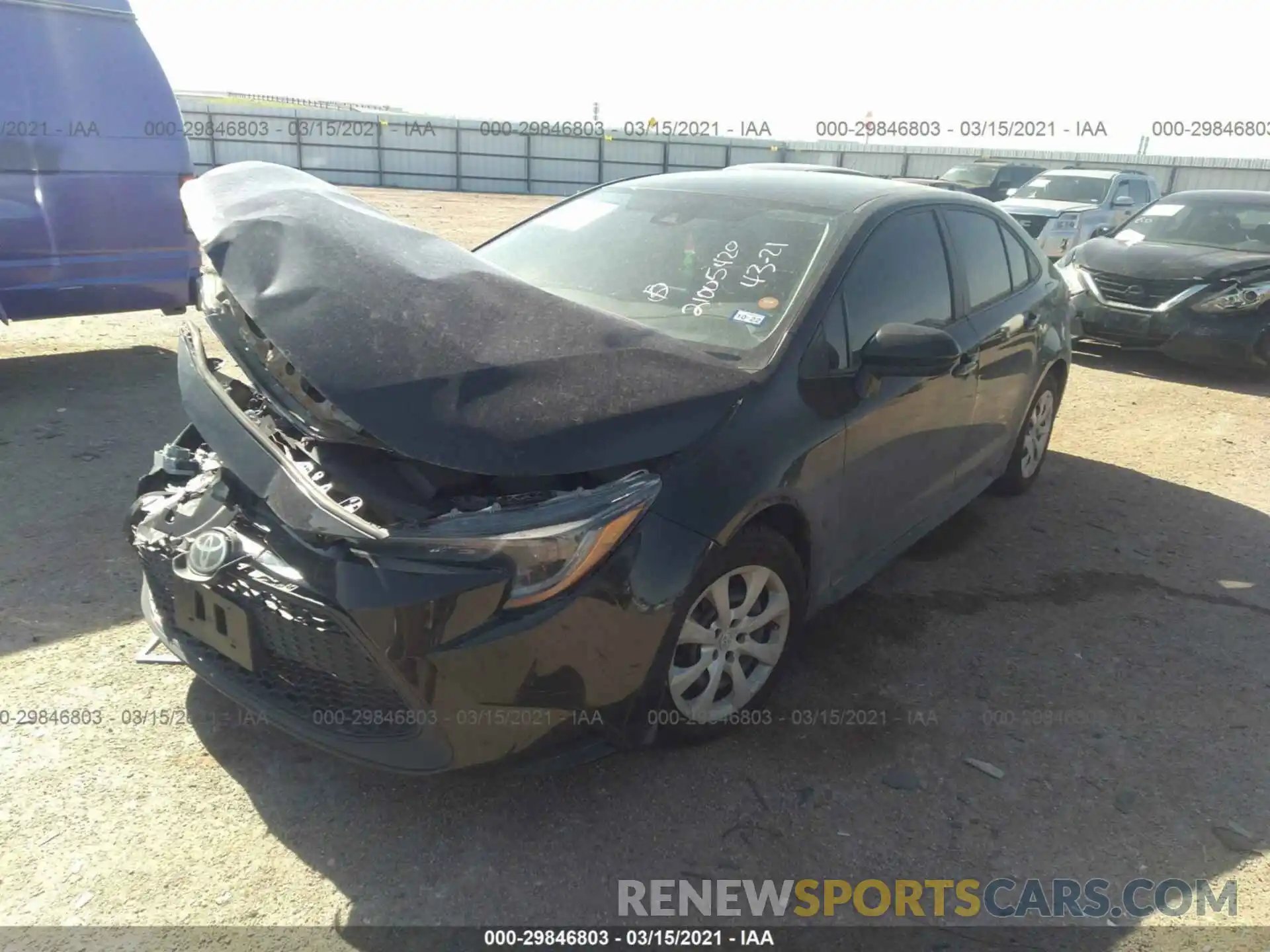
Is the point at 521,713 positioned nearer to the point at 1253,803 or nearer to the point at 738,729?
the point at 738,729

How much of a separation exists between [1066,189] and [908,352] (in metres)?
13.9

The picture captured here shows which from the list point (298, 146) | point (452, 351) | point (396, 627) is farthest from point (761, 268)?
point (298, 146)

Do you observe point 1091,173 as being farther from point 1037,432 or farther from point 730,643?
point 730,643

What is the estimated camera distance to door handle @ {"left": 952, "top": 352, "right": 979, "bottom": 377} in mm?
3727

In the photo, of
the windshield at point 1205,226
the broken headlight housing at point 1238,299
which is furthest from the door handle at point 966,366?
the windshield at point 1205,226

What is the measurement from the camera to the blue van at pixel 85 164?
5.39 meters

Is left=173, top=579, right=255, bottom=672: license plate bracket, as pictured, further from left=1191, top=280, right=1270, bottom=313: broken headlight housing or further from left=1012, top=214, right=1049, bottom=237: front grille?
left=1012, top=214, right=1049, bottom=237: front grille

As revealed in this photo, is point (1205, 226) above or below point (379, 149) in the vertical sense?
above

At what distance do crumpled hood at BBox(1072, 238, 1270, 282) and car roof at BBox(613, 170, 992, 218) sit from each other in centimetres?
521

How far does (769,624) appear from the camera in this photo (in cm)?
289

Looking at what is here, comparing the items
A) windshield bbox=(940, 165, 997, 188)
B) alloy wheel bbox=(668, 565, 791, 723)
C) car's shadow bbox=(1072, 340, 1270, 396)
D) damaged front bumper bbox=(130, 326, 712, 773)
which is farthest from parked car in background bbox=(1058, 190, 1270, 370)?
windshield bbox=(940, 165, 997, 188)

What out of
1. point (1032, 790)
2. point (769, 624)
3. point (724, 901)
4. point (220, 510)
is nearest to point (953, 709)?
point (1032, 790)

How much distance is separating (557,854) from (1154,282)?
8.03m

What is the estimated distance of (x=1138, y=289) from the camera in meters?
8.30
